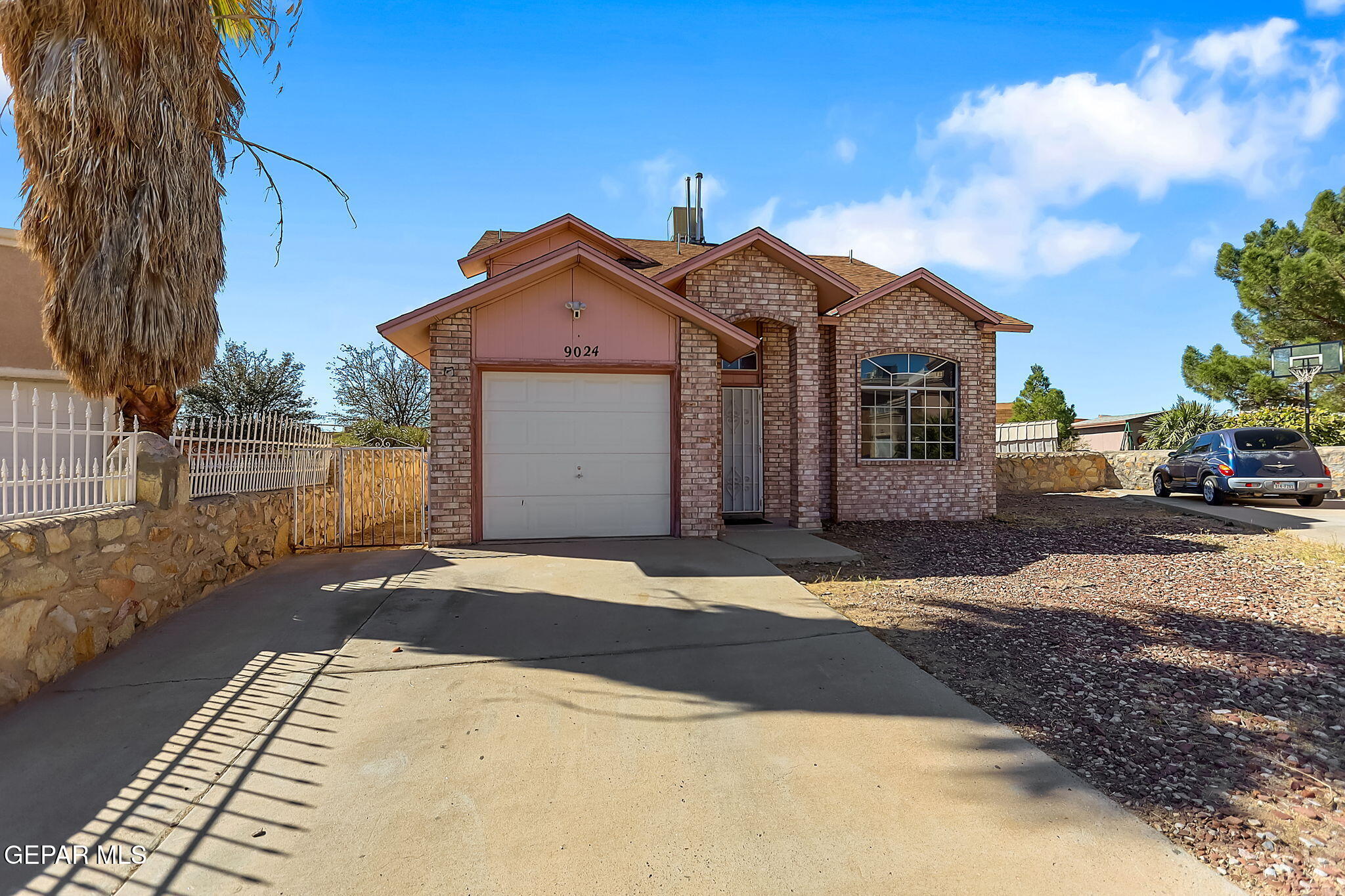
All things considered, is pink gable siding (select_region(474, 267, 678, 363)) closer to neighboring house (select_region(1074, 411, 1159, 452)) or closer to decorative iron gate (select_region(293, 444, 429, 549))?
decorative iron gate (select_region(293, 444, 429, 549))

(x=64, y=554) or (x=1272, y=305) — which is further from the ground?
(x=1272, y=305)

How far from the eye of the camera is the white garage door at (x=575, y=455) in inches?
374

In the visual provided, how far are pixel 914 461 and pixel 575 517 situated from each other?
22.0 ft

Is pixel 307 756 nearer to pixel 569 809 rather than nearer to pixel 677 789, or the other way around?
pixel 569 809

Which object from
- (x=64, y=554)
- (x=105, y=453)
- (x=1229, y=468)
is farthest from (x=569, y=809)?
(x=1229, y=468)

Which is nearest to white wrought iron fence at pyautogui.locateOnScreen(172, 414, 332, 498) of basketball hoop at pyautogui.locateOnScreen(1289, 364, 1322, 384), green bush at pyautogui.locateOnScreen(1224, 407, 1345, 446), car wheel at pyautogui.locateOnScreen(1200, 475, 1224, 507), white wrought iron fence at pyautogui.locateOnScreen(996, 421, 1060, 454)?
car wheel at pyautogui.locateOnScreen(1200, 475, 1224, 507)

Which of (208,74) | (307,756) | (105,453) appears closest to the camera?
(307,756)

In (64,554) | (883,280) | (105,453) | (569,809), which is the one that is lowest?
(569,809)

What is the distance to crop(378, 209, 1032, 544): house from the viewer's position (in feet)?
30.7

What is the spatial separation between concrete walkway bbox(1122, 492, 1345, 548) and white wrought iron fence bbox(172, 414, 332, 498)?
14584 millimetres

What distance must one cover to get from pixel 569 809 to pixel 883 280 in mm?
13952

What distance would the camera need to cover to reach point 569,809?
10.0 feet

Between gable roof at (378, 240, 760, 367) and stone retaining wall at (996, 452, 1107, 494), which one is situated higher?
gable roof at (378, 240, 760, 367)

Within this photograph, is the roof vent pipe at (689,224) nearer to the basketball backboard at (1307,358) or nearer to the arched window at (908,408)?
the arched window at (908,408)
